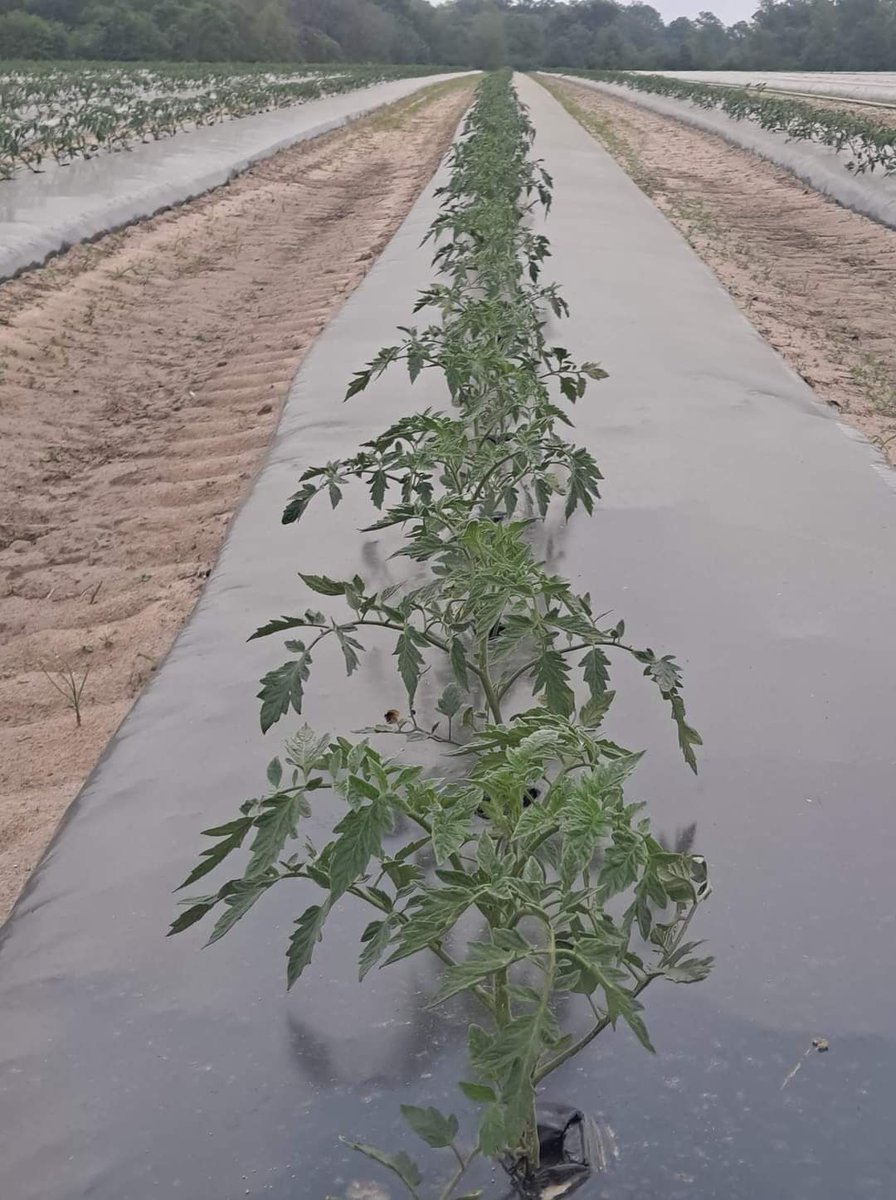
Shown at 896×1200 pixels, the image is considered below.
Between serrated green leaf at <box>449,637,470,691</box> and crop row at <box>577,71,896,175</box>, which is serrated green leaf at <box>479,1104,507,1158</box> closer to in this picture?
serrated green leaf at <box>449,637,470,691</box>

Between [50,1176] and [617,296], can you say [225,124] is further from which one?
[50,1176]

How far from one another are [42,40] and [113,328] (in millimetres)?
51675

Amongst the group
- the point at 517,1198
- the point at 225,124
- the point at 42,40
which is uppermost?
the point at 42,40

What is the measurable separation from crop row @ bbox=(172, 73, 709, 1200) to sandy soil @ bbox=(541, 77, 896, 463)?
2539 millimetres

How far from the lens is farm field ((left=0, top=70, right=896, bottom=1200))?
5.01 ft

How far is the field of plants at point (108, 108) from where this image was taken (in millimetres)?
13078

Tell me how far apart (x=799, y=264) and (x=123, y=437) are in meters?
6.26

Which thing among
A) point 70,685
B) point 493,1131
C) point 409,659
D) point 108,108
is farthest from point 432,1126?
point 108,108

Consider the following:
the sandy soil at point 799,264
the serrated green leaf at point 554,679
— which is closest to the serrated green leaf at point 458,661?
the serrated green leaf at point 554,679

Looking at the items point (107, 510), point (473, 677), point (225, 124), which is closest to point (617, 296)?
point (107, 510)

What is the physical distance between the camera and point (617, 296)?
6285 mm

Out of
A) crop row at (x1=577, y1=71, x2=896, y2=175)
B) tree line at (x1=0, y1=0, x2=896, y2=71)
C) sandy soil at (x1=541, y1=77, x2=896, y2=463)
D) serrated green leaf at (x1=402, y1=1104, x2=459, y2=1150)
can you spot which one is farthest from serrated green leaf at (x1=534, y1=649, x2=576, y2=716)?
tree line at (x1=0, y1=0, x2=896, y2=71)

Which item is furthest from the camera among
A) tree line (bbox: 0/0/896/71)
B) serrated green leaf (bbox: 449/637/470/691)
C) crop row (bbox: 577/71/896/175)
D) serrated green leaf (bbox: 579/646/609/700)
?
tree line (bbox: 0/0/896/71)

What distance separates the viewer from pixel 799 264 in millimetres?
9703
